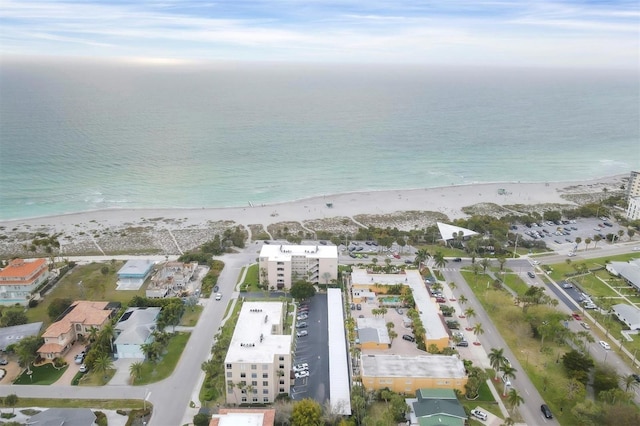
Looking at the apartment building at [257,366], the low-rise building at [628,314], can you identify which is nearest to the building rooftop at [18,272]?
the apartment building at [257,366]

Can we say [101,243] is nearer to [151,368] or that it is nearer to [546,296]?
[151,368]

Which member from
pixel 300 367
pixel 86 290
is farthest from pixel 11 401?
pixel 300 367

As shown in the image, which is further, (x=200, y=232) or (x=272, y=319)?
(x=200, y=232)

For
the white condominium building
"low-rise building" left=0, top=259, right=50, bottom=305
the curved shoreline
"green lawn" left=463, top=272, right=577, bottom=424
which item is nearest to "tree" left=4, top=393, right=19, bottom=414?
"low-rise building" left=0, top=259, right=50, bottom=305

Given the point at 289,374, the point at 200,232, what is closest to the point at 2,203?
the point at 200,232

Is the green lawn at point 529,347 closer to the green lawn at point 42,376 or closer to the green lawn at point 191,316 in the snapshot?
the green lawn at point 191,316

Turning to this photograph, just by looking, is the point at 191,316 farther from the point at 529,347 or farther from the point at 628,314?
the point at 628,314
